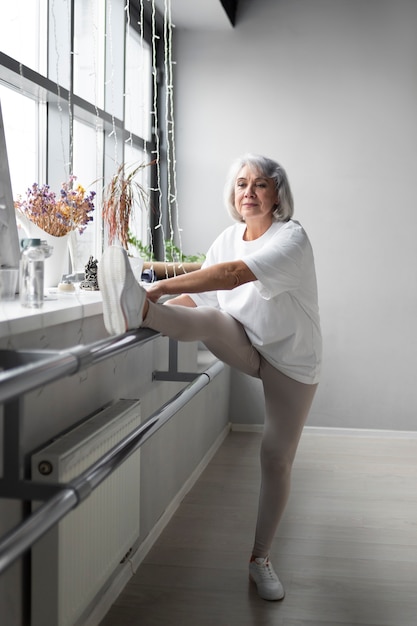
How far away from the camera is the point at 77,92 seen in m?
3.38

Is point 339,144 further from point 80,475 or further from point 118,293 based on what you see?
point 80,475

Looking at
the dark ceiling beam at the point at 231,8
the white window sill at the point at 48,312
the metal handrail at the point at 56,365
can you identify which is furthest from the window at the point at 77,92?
the metal handrail at the point at 56,365

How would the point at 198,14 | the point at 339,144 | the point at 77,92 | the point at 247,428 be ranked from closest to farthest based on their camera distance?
the point at 77,92, the point at 198,14, the point at 339,144, the point at 247,428

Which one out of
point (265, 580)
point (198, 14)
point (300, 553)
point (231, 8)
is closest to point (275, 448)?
point (265, 580)

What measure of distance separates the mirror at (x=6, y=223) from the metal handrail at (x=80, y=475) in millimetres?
620

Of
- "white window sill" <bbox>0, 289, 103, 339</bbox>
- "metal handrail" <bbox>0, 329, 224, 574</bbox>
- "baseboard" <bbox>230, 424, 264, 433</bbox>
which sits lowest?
"baseboard" <bbox>230, 424, 264, 433</bbox>

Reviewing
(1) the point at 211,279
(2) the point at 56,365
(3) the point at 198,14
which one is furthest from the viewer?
(3) the point at 198,14

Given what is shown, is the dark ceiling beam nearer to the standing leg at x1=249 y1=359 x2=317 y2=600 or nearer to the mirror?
the mirror

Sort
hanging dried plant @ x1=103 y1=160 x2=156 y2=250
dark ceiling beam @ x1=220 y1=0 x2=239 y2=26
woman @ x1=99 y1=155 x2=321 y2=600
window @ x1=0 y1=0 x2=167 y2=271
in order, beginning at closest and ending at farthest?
woman @ x1=99 y1=155 x2=321 y2=600, window @ x1=0 y1=0 x2=167 y2=271, hanging dried plant @ x1=103 y1=160 x2=156 y2=250, dark ceiling beam @ x1=220 y1=0 x2=239 y2=26

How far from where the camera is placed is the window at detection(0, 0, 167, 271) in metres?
2.87

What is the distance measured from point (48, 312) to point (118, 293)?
0.66 feet

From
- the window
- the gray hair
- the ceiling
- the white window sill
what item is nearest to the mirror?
the white window sill

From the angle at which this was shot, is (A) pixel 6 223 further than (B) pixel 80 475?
Yes

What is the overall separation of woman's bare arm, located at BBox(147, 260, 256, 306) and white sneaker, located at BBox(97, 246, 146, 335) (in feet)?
1.05
